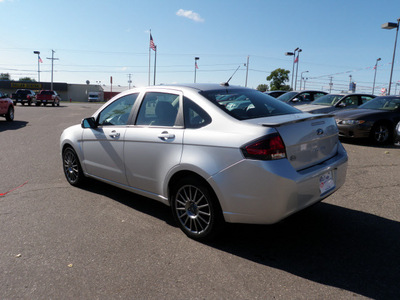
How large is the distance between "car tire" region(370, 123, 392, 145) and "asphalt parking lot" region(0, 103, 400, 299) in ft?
16.1

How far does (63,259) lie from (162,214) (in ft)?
4.74

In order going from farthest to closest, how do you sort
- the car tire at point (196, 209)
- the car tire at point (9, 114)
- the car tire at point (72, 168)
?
1. the car tire at point (9, 114)
2. the car tire at point (72, 168)
3. the car tire at point (196, 209)

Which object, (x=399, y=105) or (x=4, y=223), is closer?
(x=4, y=223)

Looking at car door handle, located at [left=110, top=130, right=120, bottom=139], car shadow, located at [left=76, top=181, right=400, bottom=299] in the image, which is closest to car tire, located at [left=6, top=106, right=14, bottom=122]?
car door handle, located at [left=110, top=130, right=120, bottom=139]

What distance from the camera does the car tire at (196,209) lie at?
3.29 m

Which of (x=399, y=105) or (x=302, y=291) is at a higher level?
(x=399, y=105)

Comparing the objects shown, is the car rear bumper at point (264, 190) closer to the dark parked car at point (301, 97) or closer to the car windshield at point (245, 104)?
the car windshield at point (245, 104)

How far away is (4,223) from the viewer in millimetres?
3992

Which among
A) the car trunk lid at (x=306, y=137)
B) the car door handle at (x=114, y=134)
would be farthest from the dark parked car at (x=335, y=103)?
the car door handle at (x=114, y=134)

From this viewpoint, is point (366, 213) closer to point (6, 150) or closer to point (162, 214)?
point (162, 214)

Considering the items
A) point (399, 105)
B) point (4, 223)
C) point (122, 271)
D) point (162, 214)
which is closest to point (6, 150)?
point (4, 223)

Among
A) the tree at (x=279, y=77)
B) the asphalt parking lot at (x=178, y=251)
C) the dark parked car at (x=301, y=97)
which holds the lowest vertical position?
the asphalt parking lot at (x=178, y=251)

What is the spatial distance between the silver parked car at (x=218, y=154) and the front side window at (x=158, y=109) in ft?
0.04

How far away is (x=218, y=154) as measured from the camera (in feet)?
10.3
